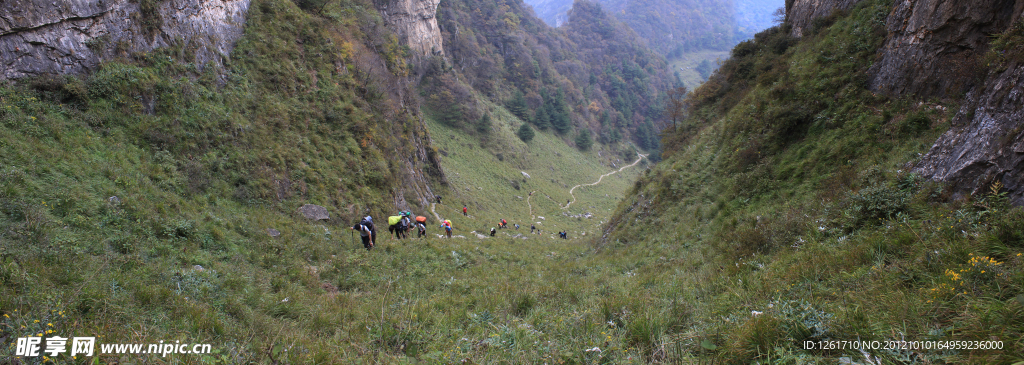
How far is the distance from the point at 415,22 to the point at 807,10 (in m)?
49.6

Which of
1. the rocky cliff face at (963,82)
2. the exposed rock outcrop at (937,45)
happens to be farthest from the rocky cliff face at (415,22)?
the rocky cliff face at (963,82)

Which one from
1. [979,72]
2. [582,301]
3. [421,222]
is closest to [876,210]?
[979,72]

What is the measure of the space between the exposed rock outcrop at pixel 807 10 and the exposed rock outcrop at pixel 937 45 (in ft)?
19.4

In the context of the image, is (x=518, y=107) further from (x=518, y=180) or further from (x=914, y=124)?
(x=914, y=124)

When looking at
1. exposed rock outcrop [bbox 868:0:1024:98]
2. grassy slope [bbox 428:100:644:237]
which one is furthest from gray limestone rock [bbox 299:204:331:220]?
exposed rock outcrop [bbox 868:0:1024:98]

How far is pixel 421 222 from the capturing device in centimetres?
1548

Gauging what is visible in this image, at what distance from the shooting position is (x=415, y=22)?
54.7m

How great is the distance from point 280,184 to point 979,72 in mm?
17554

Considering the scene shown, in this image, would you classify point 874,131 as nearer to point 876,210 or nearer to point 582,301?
point 876,210

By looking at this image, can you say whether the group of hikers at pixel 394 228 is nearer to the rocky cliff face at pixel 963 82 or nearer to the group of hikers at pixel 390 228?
the group of hikers at pixel 390 228

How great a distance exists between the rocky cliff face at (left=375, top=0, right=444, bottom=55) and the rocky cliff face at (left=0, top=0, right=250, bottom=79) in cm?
4084

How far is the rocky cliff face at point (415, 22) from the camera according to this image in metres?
51.4

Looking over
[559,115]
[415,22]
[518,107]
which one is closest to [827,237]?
[415,22]

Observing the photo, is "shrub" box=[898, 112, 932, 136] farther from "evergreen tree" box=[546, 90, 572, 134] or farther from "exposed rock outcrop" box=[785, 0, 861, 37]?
"evergreen tree" box=[546, 90, 572, 134]
